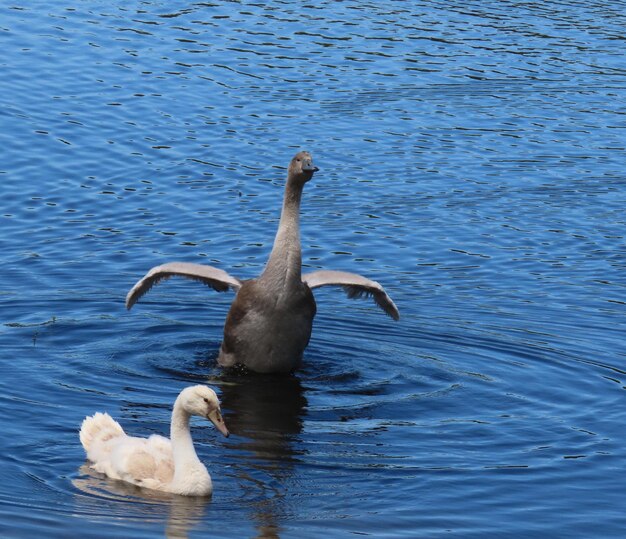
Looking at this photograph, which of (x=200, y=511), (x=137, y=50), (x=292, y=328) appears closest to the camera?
(x=200, y=511)

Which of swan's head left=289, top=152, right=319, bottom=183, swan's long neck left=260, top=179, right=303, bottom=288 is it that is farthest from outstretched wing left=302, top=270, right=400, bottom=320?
swan's head left=289, top=152, right=319, bottom=183

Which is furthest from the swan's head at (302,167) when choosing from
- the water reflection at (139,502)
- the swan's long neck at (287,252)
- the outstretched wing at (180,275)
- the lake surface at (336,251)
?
the water reflection at (139,502)

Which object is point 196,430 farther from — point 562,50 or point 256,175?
point 562,50

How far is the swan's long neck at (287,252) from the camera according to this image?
15.9 m

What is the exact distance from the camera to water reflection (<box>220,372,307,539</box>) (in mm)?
12266

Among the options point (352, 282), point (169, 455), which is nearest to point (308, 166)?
point (352, 282)

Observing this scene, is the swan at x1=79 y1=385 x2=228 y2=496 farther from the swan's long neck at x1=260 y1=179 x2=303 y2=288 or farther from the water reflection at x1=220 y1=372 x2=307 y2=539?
the swan's long neck at x1=260 y1=179 x2=303 y2=288

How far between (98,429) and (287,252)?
361cm

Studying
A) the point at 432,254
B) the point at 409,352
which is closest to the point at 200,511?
the point at 409,352

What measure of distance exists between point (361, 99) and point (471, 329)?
10.5 meters

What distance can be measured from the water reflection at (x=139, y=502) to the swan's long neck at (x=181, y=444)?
256 mm

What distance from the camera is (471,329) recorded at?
17.4 m

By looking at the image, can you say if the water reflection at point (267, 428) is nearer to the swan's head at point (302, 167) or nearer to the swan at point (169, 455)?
the swan at point (169, 455)

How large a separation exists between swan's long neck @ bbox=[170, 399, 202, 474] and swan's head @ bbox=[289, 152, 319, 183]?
4102 millimetres
